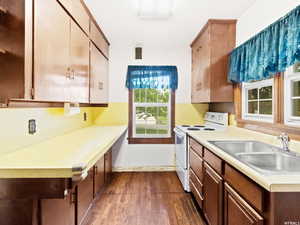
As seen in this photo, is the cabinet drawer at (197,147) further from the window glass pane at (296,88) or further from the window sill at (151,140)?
the window sill at (151,140)

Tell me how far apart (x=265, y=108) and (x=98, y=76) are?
88.9 inches

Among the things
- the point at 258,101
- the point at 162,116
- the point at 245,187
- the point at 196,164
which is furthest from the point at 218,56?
the point at 245,187

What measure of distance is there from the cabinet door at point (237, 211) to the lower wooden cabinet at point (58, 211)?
47.7 inches

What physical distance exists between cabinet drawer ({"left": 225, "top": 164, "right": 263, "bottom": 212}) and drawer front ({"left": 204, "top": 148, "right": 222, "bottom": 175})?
13 cm

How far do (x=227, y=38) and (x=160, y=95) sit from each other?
1.61m

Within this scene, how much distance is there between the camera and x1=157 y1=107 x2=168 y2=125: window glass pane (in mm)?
4059

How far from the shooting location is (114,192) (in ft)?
9.99

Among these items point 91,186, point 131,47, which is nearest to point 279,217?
point 91,186

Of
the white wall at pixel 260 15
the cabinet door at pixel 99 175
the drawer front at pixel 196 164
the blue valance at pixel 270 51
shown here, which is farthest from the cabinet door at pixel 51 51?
the white wall at pixel 260 15

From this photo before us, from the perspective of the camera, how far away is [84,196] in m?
2.06

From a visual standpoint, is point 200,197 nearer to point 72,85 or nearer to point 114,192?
point 114,192

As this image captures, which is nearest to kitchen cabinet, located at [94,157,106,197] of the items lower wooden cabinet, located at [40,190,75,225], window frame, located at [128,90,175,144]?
lower wooden cabinet, located at [40,190,75,225]

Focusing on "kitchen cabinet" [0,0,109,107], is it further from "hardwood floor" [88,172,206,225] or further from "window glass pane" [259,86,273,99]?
"window glass pane" [259,86,273,99]

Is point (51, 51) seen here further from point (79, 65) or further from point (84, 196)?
point (84, 196)
